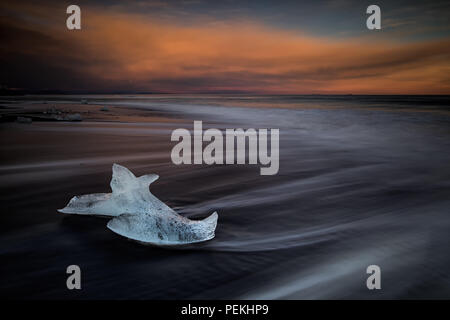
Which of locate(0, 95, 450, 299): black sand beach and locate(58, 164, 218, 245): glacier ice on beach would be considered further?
locate(58, 164, 218, 245): glacier ice on beach

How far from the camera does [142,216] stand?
2.14 m

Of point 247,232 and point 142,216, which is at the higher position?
point 142,216

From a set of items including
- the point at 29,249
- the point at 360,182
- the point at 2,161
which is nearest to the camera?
the point at 29,249

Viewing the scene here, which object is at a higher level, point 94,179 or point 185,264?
point 94,179

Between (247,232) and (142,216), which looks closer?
(142,216)

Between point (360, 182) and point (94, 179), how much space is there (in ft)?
10.2

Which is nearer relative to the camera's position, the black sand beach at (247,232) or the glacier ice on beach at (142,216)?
the black sand beach at (247,232)

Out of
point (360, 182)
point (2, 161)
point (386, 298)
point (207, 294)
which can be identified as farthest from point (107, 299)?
point (2, 161)

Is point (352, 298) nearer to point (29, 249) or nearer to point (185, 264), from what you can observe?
point (185, 264)

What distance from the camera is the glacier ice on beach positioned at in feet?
6.92

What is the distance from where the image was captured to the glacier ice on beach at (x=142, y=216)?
211 centimetres
